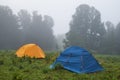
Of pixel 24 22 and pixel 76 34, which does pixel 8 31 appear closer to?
pixel 24 22

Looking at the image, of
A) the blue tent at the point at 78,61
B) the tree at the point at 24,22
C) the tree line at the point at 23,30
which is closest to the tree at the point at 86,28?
the tree line at the point at 23,30

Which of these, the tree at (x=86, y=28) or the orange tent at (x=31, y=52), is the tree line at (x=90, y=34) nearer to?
the tree at (x=86, y=28)

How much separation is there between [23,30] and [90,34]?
1989 cm

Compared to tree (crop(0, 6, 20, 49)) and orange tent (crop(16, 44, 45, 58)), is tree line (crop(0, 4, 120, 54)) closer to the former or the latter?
tree (crop(0, 6, 20, 49))

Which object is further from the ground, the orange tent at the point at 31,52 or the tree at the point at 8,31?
the tree at the point at 8,31

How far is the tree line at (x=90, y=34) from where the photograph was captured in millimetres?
55500

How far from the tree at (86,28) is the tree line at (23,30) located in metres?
10.3

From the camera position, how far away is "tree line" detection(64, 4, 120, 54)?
5550 cm

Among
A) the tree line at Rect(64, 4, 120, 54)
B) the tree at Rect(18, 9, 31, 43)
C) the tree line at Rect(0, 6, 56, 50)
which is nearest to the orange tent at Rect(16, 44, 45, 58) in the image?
the tree line at Rect(64, 4, 120, 54)

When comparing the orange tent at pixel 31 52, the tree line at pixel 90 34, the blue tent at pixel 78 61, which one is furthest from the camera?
the tree line at pixel 90 34

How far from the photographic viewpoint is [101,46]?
5666 cm

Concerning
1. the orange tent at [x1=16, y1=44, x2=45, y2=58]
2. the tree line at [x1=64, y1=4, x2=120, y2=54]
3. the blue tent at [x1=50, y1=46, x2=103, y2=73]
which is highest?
the tree line at [x1=64, y1=4, x2=120, y2=54]

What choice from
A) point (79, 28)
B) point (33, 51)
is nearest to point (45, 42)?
point (79, 28)

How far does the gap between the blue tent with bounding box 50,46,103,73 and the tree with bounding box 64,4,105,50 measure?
39.8m
